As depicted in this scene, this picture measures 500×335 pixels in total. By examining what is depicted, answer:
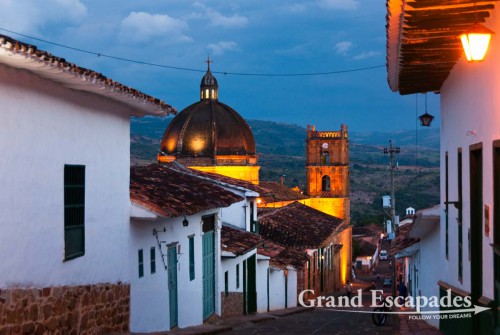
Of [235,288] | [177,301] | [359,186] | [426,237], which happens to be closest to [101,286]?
[177,301]

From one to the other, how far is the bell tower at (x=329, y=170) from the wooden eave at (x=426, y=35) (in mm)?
61754

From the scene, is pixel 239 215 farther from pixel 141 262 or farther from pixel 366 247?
pixel 366 247

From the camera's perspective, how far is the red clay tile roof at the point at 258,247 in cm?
2153

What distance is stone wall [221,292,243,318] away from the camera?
21.3m

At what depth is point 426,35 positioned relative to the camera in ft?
29.8

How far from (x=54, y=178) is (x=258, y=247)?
18593 mm

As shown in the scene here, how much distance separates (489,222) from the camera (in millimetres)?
8164

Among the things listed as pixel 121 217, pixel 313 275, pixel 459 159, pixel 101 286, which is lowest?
pixel 313 275

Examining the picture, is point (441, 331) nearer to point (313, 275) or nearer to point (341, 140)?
point (313, 275)

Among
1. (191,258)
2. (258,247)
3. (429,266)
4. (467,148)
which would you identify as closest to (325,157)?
(258,247)

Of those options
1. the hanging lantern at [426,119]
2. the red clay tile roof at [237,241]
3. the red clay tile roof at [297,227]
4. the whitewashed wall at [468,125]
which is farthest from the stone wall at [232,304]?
the red clay tile roof at [297,227]

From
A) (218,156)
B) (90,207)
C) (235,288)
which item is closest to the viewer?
(90,207)

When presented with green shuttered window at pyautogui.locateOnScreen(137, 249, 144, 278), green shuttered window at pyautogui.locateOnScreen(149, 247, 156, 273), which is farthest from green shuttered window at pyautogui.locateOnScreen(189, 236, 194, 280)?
green shuttered window at pyautogui.locateOnScreen(137, 249, 144, 278)

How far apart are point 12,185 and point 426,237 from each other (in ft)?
40.7
